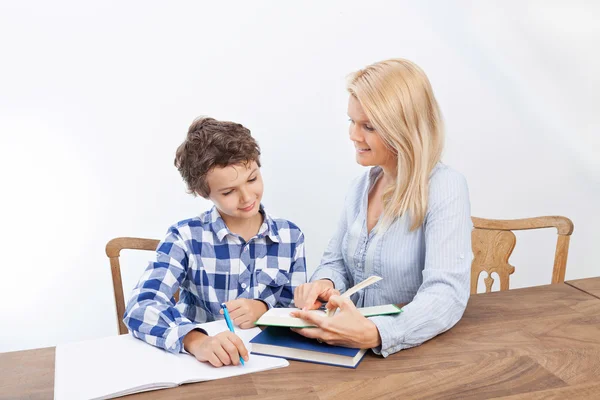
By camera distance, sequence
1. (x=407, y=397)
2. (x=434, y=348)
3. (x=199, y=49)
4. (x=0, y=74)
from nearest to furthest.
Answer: (x=407, y=397)
(x=434, y=348)
(x=0, y=74)
(x=199, y=49)

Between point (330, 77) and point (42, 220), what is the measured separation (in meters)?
1.32

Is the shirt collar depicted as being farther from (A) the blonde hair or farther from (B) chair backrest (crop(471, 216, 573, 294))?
(B) chair backrest (crop(471, 216, 573, 294))

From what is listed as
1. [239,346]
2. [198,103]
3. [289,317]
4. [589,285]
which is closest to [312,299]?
[289,317]

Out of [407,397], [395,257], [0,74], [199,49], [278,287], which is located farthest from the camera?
[199,49]

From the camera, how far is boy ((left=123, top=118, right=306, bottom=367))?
160 centimetres

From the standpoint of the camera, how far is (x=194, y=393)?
119 centimetres

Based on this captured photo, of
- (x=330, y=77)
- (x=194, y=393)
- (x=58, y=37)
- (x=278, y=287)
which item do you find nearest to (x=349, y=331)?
(x=194, y=393)

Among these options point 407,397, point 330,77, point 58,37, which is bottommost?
point 407,397

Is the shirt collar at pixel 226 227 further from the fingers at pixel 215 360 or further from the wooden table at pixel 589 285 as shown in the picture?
the wooden table at pixel 589 285

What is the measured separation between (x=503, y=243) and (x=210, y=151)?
1.11 meters

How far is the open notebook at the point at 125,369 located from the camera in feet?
3.96

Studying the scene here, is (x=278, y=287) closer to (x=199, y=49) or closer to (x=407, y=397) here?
(x=407, y=397)

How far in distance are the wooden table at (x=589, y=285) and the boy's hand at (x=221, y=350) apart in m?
1.05

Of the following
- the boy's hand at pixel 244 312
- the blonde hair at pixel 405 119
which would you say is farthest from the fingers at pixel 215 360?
the blonde hair at pixel 405 119
